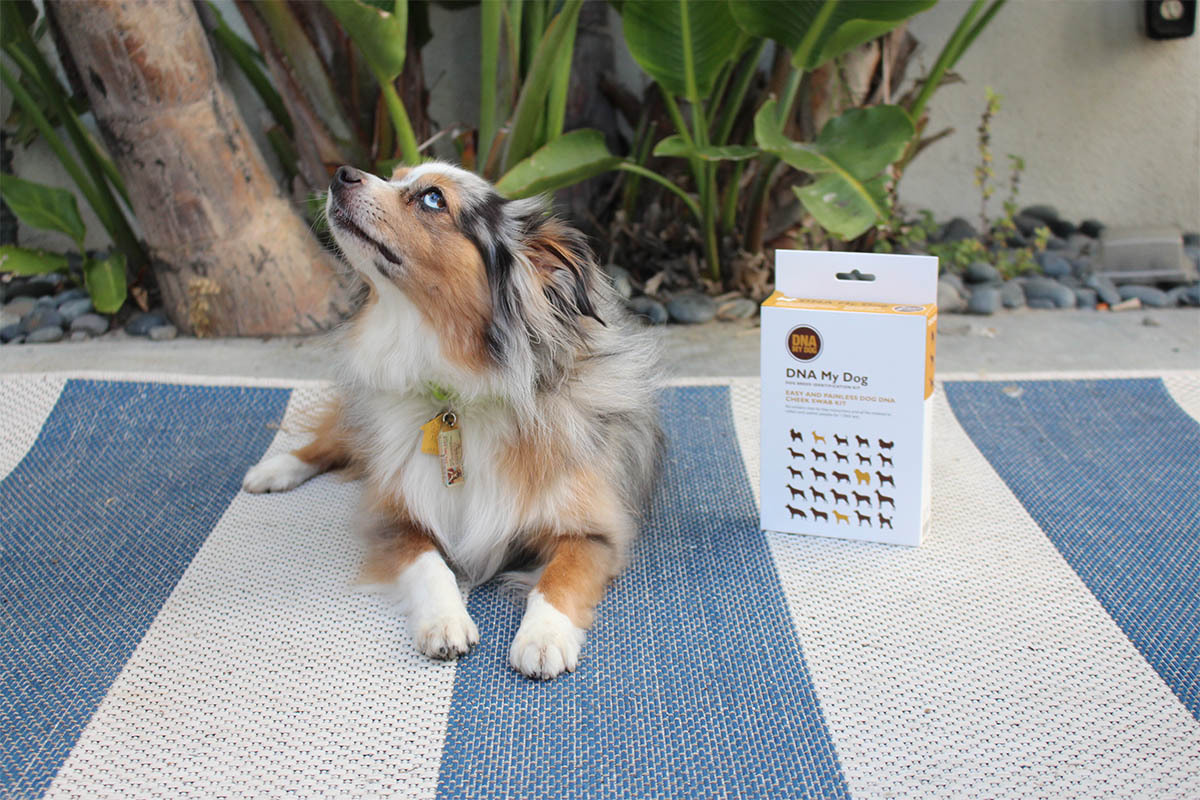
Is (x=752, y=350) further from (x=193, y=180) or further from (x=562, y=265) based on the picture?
(x=193, y=180)

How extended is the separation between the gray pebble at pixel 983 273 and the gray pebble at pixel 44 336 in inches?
153

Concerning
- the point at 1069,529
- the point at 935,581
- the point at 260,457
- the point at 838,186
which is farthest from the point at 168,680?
the point at 838,186

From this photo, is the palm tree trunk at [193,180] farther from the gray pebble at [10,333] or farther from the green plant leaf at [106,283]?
the gray pebble at [10,333]

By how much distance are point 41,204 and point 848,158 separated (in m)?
3.06

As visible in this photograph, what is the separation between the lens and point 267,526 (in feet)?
8.10

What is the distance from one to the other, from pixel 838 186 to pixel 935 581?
1.33 m

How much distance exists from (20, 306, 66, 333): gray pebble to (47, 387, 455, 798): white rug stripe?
2.24m

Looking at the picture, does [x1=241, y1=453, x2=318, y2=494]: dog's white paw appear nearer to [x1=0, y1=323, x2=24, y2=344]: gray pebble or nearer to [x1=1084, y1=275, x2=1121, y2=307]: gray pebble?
[x1=0, y1=323, x2=24, y2=344]: gray pebble

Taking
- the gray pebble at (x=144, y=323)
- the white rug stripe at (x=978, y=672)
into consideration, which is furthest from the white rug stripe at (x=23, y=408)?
the white rug stripe at (x=978, y=672)

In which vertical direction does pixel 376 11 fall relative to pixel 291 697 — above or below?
above

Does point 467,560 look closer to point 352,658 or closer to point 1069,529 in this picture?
point 352,658

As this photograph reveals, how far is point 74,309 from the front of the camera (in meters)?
4.13

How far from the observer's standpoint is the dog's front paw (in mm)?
1896

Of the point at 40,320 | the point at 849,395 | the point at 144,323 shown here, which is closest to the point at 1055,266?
the point at 849,395
